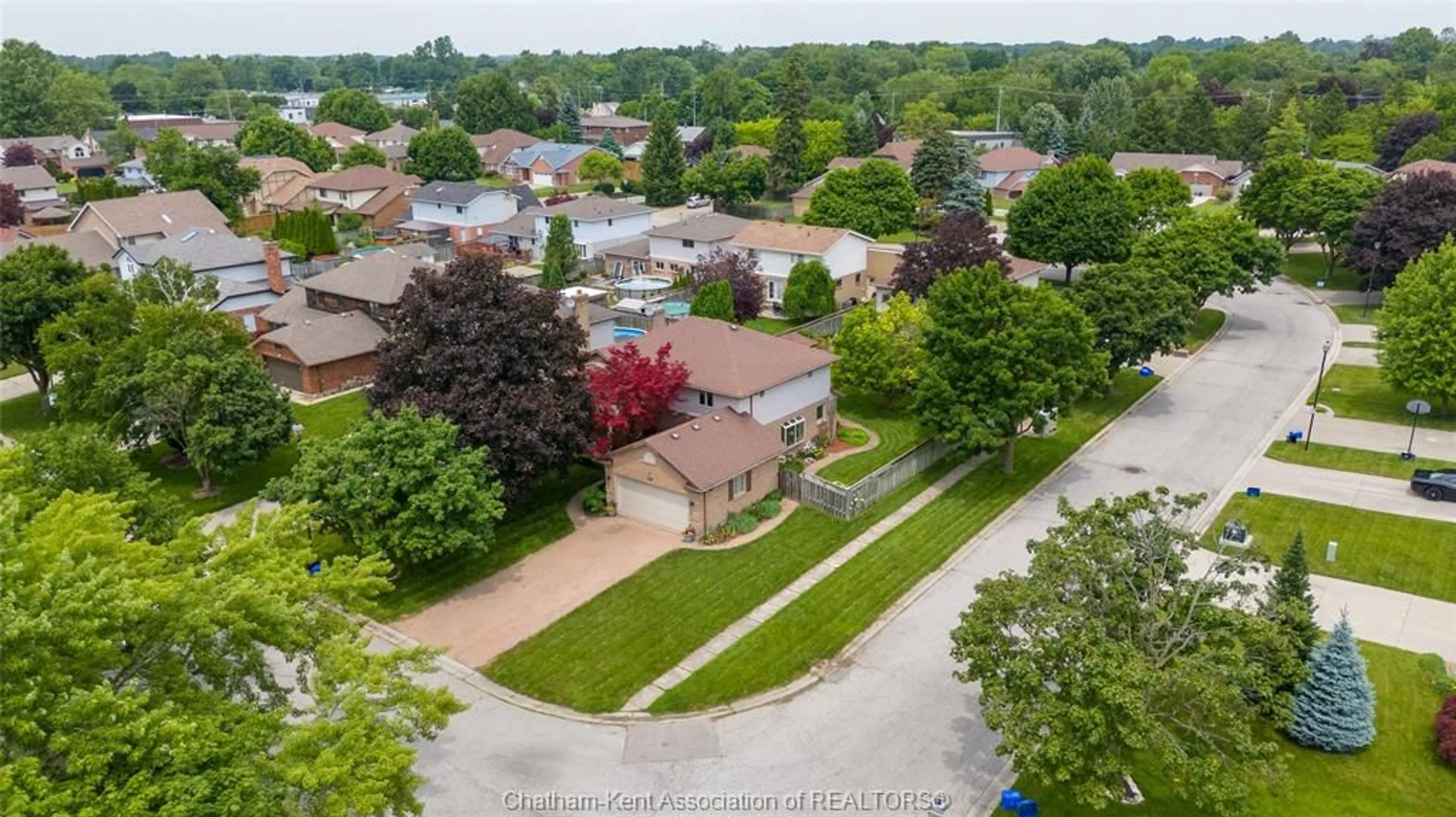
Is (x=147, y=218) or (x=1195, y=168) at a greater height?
(x=1195, y=168)

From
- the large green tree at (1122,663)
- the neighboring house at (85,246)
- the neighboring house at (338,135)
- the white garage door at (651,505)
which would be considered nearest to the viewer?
the large green tree at (1122,663)

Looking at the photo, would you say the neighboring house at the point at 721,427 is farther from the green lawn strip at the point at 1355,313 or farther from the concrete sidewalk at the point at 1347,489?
the green lawn strip at the point at 1355,313

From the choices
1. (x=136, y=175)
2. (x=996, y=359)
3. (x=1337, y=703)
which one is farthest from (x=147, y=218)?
(x=1337, y=703)

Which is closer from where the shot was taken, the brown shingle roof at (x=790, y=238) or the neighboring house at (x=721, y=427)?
the neighboring house at (x=721, y=427)

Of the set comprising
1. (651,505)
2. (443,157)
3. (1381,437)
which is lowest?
(1381,437)

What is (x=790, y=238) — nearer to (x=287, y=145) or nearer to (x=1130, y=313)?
(x=1130, y=313)

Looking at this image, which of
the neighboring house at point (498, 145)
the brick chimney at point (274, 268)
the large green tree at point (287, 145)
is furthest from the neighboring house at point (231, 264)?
the neighboring house at point (498, 145)

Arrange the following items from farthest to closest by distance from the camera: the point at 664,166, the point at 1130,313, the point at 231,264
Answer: the point at 664,166 < the point at 231,264 < the point at 1130,313
